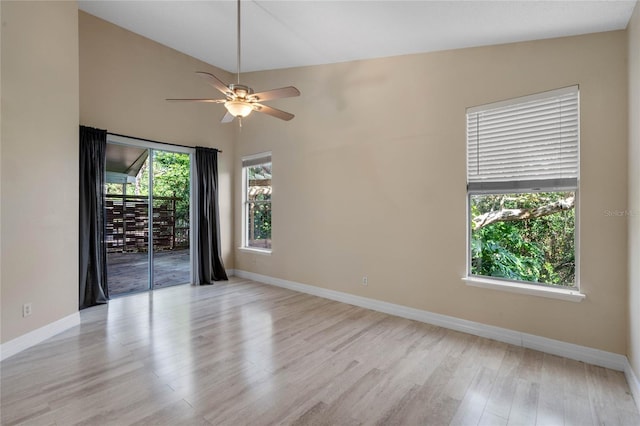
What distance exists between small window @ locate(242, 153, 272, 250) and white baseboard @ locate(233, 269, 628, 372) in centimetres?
150

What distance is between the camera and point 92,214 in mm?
4117

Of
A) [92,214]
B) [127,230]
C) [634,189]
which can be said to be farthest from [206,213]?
[634,189]

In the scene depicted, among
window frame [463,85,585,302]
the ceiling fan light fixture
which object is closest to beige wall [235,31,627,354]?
window frame [463,85,585,302]

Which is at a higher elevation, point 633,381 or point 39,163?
point 39,163

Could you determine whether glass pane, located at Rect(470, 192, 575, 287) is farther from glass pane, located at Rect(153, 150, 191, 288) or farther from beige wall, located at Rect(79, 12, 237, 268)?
glass pane, located at Rect(153, 150, 191, 288)

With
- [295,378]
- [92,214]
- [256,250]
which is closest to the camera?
[295,378]

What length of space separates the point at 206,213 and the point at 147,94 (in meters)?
2.13

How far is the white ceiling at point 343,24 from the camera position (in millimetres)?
2480

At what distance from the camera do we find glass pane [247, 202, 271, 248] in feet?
18.4

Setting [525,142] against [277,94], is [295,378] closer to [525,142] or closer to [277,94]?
[277,94]

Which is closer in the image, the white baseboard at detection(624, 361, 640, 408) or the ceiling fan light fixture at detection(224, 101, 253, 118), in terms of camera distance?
the white baseboard at detection(624, 361, 640, 408)

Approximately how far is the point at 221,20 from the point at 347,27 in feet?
5.60

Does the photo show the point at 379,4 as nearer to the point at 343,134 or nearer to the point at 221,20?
the point at 343,134

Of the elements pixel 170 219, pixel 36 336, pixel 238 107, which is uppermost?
pixel 238 107
